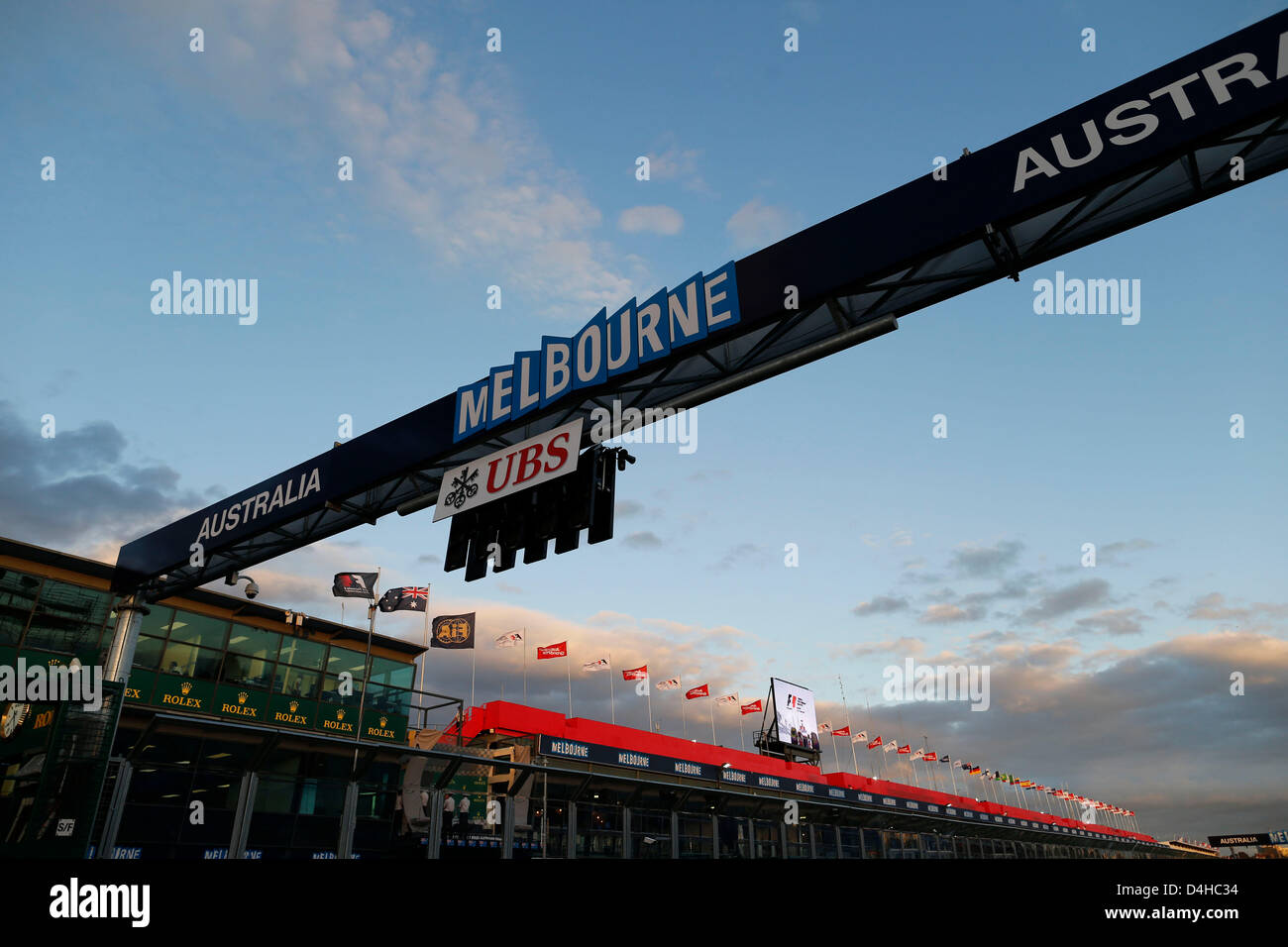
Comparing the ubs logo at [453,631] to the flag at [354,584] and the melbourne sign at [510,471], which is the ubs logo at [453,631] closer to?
the flag at [354,584]

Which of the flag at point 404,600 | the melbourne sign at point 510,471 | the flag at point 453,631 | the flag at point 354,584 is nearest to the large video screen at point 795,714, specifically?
the flag at point 453,631

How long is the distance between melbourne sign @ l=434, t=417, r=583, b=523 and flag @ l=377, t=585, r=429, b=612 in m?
13.8

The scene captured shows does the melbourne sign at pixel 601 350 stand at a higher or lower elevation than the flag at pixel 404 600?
higher

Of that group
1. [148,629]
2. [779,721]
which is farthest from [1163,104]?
[779,721]

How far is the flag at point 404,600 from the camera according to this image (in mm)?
24328

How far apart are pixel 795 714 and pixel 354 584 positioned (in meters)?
33.1

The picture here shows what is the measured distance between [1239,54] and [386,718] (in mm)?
25860

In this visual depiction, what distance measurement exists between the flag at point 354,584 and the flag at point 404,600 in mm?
2593

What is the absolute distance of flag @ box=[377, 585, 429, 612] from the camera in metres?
24.3

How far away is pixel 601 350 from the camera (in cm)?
1062

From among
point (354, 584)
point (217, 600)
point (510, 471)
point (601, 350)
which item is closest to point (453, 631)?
point (354, 584)
